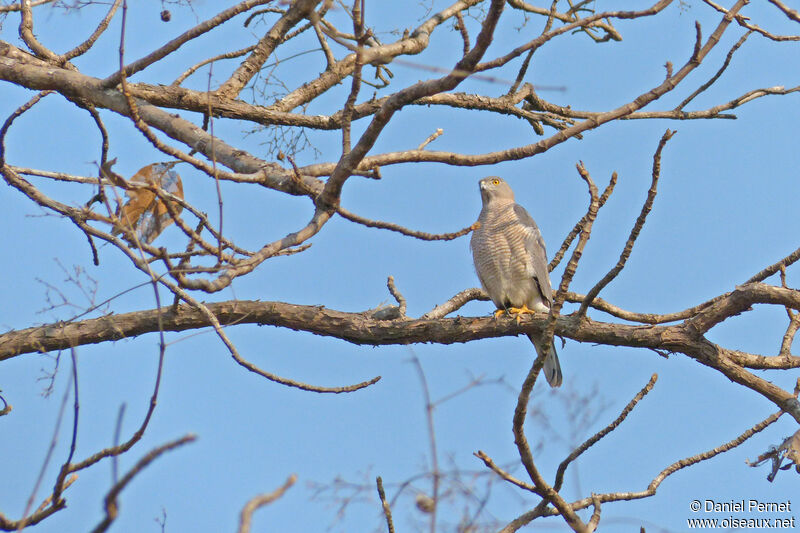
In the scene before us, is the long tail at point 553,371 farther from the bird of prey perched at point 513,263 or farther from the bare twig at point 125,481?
the bare twig at point 125,481

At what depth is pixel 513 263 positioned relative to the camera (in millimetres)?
6969

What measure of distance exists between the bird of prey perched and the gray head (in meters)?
0.51

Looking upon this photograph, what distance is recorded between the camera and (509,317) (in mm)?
5188

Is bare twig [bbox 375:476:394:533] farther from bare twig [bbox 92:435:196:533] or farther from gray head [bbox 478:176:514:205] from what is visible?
gray head [bbox 478:176:514:205]

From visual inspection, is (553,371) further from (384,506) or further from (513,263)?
(384,506)

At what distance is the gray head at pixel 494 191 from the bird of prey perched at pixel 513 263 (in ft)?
1.68

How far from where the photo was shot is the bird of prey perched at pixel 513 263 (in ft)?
22.9

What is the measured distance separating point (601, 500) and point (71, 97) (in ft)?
11.8

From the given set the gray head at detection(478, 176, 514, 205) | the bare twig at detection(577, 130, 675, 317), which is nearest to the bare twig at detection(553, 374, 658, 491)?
the bare twig at detection(577, 130, 675, 317)

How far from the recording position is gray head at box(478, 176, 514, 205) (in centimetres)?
808

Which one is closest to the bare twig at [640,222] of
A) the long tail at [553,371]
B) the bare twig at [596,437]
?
the bare twig at [596,437]

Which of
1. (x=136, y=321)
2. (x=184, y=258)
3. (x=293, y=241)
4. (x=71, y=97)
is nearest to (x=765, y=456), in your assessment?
(x=293, y=241)

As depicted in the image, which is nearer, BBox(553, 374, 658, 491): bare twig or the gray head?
BBox(553, 374, 658, 491): bare twig

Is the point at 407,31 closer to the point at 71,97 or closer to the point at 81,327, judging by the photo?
the point at 71,97
